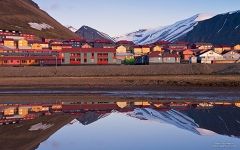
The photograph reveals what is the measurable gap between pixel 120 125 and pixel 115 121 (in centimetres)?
189

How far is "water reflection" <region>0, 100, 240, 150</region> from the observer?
21.9 meters

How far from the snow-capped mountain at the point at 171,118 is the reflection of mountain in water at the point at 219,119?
0.54 metres

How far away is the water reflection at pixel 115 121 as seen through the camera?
2189 cm

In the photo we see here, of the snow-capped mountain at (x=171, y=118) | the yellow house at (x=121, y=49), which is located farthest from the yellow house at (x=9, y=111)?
the yellow house at (x=121, y=49)

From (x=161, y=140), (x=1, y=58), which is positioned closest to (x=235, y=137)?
(x=161, y=140)

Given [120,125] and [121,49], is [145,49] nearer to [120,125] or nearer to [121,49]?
[121,49]

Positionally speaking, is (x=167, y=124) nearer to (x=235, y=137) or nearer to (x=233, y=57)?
(x=235, y=137)

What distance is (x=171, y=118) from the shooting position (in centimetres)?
3075

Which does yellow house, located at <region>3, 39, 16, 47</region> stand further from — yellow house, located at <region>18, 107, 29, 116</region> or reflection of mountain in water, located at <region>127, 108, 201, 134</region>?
reflection of mountain in water, located at <region>127, 108, 201, 134</region>

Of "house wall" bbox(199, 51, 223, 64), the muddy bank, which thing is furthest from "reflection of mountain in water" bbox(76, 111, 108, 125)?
"house wall" bbox(199, 51, 223, 64)

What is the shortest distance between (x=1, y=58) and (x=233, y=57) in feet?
244

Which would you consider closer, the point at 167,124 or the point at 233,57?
the point at 167,124

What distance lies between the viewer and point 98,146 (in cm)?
1991

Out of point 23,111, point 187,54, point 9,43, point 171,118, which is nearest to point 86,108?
point 23,111
